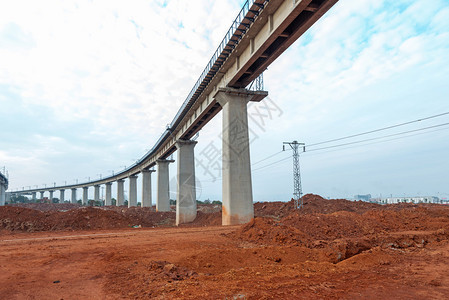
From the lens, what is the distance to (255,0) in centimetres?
1413

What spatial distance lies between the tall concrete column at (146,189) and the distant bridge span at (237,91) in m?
25.9

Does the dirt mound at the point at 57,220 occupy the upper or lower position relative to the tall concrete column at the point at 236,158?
lower

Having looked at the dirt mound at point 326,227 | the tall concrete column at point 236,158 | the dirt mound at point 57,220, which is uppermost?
the tall concrete column at point 236,158

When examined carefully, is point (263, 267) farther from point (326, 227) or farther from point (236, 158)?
point (236, 158)

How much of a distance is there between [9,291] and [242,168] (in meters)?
15.3

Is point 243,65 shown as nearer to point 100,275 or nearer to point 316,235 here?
point 316,235

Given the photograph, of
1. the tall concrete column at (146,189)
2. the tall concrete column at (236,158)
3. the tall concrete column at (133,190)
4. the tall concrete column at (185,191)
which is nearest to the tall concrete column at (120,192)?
the tall concrete column at (133,190)

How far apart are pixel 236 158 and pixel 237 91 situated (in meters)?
5.09

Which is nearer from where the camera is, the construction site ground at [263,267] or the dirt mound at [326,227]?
the construction site ground at [263,267]

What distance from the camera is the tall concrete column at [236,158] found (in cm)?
1931

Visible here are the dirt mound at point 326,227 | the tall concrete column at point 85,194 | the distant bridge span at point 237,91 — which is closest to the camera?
the dirt mound at point 326,227

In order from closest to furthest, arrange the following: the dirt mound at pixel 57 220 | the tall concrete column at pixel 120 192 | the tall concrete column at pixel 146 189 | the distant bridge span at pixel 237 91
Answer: the distant bridge span at pixel 237 91 < the dirt mound at pixel 57 220 < the tall concrete column at pixel 146 189 < the tall concrete column at pixel 120 192

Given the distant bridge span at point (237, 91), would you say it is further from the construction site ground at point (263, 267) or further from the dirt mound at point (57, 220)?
the dirt mound at point (57, 220)

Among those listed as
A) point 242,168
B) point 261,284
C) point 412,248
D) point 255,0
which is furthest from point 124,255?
point 255,0
